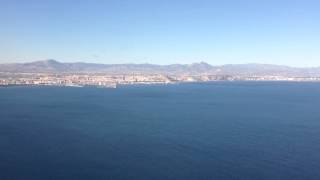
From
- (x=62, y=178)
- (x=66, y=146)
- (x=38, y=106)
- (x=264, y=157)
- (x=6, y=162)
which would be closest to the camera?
(x=62, y=178)

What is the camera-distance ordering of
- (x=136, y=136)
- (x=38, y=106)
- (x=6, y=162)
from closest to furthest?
1. (x=6, y=162)
2. (x=136, y=136)
3. (x=38, y=106)

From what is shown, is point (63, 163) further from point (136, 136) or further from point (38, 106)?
point (38, 106)

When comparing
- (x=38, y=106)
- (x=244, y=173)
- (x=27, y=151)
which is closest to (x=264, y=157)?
(x=244, y=173)

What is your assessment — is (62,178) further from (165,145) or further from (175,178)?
(165,145)

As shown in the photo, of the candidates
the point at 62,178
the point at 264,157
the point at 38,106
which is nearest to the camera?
the point at 62,178

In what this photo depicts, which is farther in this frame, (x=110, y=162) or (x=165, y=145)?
(x=165, y=145)

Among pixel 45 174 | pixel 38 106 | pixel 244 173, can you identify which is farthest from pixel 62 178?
pixel 38 106
